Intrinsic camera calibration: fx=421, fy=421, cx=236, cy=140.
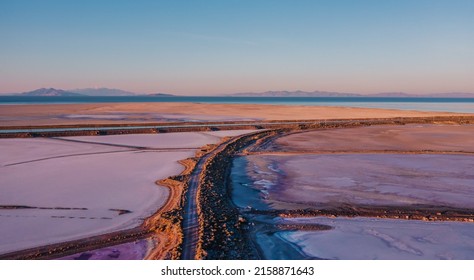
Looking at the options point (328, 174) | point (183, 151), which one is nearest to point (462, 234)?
point (328, 174)

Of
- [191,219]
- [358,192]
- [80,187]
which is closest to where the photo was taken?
[191,219]

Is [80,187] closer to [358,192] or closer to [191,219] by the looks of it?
[191,219]

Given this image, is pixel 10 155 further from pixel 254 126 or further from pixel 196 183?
pixel 254 126

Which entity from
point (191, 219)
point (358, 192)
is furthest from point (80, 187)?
point (358, 192)

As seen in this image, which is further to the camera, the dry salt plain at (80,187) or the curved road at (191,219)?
the dry salt plain at (80,187)

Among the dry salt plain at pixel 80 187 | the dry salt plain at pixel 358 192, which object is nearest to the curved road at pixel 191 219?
the dry salt plain at pixel 80 187

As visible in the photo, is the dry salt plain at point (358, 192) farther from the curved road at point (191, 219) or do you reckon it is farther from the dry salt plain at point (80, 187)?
the dry salt plain at point (80, 187)
